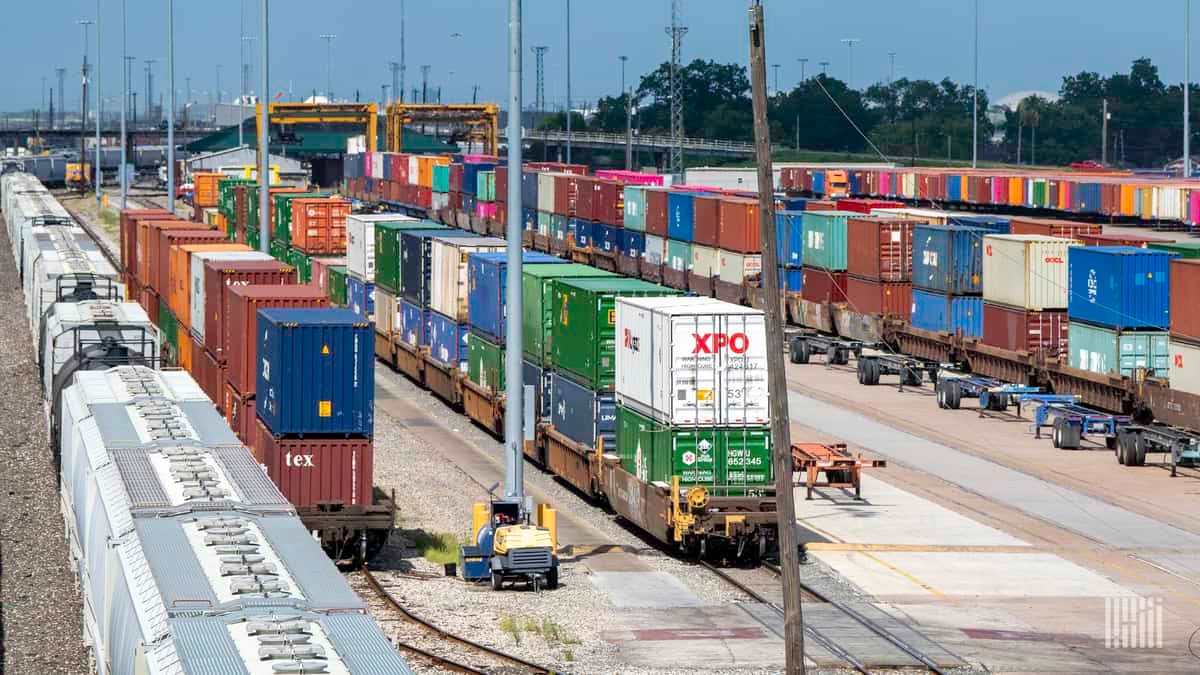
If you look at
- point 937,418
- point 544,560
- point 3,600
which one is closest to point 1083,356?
point 937,418

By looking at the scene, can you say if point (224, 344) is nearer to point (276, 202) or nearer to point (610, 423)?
point (610, 423)

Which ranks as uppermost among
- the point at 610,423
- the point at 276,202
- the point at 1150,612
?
the point at 276,202

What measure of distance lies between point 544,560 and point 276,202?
141 ft

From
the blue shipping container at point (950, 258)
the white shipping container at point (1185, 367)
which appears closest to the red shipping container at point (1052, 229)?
the blue shipping container at point (950, 258)

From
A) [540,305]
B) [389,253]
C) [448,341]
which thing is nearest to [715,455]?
[540,305]

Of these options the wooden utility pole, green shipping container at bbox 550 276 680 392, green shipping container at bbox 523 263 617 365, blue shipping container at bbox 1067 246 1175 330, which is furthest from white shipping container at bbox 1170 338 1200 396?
the wooden utility pole

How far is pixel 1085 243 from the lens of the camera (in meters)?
49.2

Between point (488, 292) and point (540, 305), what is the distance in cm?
349

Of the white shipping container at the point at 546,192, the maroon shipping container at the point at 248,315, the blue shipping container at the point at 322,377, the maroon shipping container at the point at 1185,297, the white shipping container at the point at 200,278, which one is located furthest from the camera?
the white shipping container at the point at 546,192

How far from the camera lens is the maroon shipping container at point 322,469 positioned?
27.3 m

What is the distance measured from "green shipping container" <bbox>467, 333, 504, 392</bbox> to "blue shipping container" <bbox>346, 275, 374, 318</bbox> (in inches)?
460

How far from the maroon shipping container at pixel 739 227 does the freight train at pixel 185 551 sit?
34.4m

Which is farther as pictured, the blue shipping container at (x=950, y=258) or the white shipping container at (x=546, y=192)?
the white shipping container at (x=546, y=192)

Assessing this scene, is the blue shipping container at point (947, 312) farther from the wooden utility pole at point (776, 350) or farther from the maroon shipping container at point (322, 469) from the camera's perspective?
the wooden utility pole at point (776, 350)
